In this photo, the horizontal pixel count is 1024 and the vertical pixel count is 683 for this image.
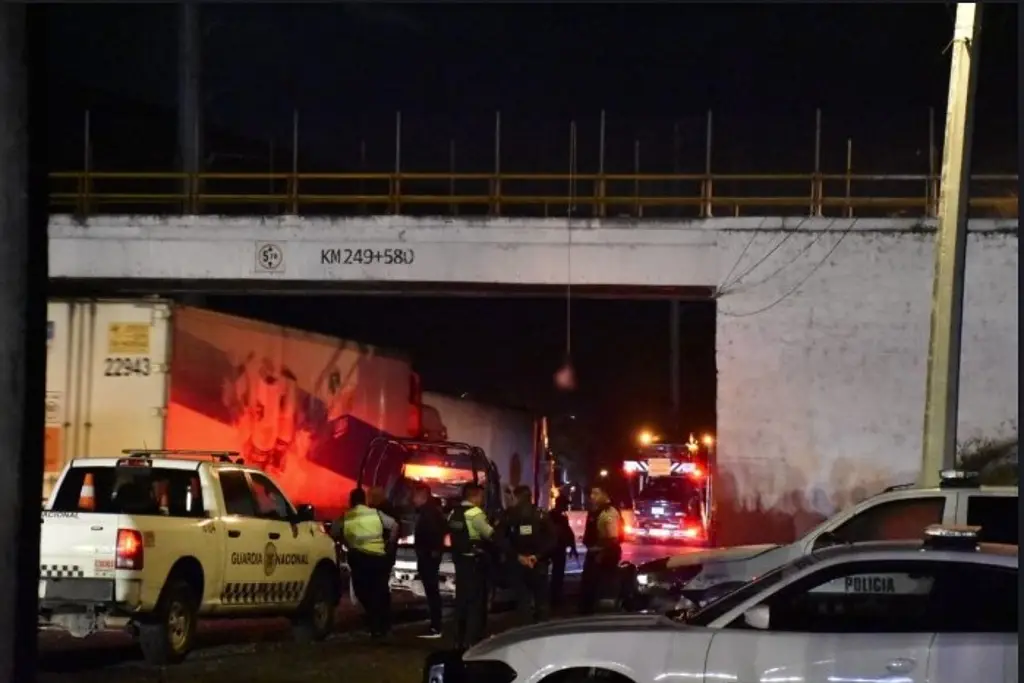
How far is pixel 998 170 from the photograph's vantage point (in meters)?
23.2

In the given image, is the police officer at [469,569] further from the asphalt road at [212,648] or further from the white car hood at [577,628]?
the white car hood at [577,628]

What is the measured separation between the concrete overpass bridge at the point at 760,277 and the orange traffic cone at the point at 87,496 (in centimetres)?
944

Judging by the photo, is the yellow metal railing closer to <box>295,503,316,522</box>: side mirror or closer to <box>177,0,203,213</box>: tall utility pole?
<box>177,0,203,213</box>: tall utility pole

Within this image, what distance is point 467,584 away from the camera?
13.5 metres

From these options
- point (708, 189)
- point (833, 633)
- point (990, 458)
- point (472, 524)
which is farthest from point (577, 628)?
point (708, 189)

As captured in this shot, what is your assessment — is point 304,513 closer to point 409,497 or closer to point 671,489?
point 409,497

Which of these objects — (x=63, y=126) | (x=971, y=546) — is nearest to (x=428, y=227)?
(x=971, y=546)

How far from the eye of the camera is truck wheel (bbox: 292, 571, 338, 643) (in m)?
14.0

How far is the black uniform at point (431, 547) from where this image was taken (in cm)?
1423

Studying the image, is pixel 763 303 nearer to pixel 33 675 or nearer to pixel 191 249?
pixel 191 249

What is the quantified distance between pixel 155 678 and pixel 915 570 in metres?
6.10

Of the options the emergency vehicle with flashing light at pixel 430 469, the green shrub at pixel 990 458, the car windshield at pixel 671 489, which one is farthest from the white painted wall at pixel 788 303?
the car windshield at pixel 671 489

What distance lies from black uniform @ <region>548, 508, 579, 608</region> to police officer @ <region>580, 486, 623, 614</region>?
16.0 inches

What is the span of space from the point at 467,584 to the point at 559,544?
280cm
